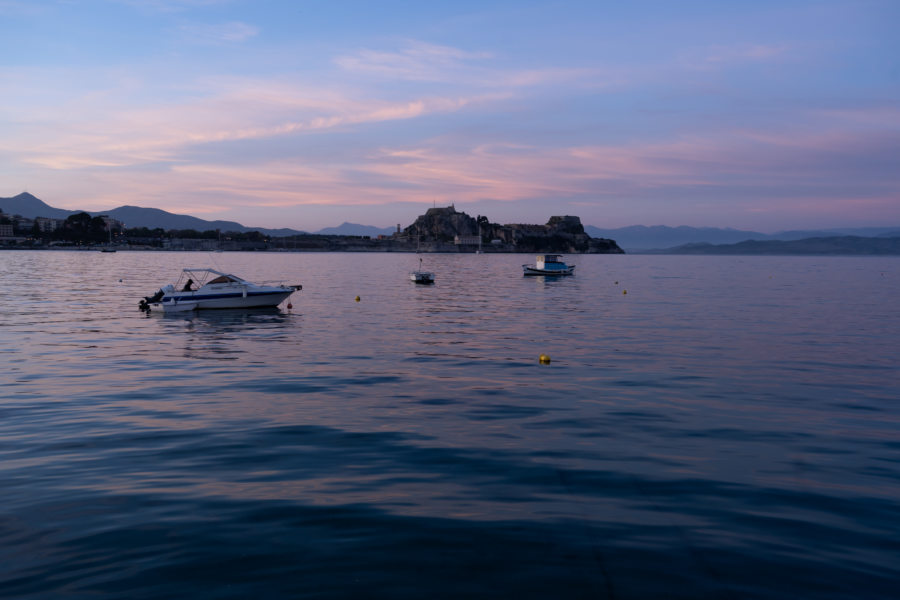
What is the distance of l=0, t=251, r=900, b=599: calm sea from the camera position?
302 inches

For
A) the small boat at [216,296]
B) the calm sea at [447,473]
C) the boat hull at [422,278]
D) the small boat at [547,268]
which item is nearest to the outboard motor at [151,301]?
the small boat at [216,296]

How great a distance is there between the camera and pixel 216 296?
140 feet

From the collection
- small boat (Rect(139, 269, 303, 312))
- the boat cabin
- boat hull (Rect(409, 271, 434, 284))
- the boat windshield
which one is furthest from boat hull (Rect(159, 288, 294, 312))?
the boat cabin

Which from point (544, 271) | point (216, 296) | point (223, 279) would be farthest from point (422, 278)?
point (216, 296)

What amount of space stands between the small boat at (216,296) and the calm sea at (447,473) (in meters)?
14.9

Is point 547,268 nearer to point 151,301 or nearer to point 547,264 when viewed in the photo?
point 547,264

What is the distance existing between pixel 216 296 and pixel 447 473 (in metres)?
35.2

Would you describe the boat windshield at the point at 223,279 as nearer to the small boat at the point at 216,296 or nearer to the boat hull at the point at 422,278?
the small boat at the point at 216,296

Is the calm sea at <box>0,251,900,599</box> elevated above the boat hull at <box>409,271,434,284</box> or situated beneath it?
situated beneath

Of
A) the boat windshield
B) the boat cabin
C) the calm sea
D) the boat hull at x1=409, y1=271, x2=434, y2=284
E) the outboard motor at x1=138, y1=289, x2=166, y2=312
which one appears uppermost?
the boat cabin

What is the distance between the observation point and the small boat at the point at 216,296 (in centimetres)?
4162

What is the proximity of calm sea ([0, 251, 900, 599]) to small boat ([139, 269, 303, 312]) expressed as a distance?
14.9 m

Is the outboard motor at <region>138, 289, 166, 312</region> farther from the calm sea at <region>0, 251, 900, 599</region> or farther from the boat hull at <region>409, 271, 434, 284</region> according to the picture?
the boat hull at <region>409, 271, 434, 284</region>

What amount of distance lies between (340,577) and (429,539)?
146 centimetres
